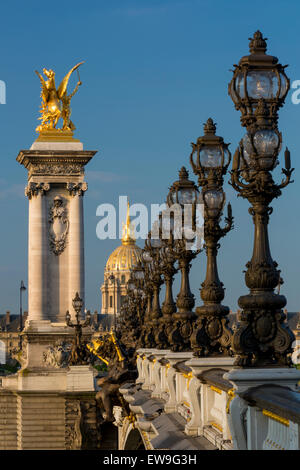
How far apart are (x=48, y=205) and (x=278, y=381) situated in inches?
2107

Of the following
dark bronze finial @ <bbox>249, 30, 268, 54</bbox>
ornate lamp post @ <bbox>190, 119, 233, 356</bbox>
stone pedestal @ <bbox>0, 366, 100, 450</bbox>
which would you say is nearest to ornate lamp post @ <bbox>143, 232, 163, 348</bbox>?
ornate lamp post @ <bbox>190, 119, 233, 356</bbox>

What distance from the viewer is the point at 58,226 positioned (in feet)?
216

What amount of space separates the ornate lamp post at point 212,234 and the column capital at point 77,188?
45.7 metres

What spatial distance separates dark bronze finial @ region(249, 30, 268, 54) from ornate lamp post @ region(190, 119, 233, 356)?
13.7 ft

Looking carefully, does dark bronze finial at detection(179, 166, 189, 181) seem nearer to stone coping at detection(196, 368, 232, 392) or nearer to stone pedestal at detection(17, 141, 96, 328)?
stone coping at detection(196, 368, 232, 392)

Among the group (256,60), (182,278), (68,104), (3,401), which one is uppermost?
(68,104)

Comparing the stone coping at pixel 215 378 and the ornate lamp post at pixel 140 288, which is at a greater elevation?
the ornate lamp post at pixel 140 288

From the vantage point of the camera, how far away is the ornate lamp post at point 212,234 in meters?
18.0

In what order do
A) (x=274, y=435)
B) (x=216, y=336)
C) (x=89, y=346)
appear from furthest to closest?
(x=89, y=346), (x=216, y=336), (x=274, y=435)

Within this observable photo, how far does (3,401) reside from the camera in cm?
6309

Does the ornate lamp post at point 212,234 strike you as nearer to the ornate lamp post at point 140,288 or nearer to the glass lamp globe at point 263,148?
the glass lamp globe at point 263,148

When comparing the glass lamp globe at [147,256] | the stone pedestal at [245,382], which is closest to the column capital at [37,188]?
the glass lamp globe at [147,256]
